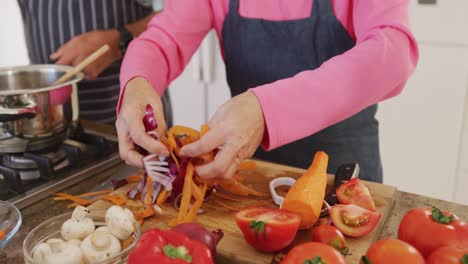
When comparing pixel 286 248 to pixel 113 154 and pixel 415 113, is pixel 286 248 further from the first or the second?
pixel 415 113

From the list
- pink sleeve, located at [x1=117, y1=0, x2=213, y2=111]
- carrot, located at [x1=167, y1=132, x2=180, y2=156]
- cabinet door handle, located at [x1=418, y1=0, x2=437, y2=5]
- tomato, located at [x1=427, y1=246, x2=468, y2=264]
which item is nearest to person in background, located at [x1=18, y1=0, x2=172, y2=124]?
pink sleeve, located at [x1=117, y1=0, x2=213, y2=111]

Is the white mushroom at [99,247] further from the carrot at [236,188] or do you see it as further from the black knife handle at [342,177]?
the black knife handle at [342,177]

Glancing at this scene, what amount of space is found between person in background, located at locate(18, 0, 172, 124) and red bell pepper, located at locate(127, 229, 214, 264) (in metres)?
1.00

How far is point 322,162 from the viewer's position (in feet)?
3.22

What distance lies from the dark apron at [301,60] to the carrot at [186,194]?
16.0 inches

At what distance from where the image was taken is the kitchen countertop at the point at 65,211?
0.88 metres

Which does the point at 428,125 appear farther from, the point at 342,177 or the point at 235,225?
the point at 235,225

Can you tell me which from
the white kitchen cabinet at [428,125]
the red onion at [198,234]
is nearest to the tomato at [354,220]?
the red onion at [198,234]

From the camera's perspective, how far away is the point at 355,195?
3.08 ft

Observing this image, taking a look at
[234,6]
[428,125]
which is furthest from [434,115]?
[234,6]

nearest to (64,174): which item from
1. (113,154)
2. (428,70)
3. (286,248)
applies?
(113,154)

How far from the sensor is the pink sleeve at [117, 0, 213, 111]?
121 centimetres

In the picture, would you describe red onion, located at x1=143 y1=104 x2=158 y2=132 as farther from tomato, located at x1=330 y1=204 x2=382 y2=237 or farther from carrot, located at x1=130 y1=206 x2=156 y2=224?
tomato, located at x1=330 y1=204 x2=382 y2=237

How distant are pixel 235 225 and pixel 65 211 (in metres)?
0.35
